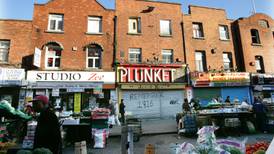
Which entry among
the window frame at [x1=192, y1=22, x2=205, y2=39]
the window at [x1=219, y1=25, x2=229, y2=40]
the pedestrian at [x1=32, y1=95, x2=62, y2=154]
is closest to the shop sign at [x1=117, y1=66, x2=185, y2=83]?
the window frame at [x1=192, y1=22, x2=205, y2=39]

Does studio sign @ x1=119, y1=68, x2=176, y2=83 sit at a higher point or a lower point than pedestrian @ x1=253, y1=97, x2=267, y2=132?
higher

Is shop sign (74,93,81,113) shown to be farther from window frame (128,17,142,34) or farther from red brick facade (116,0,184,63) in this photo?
window frame (128,17,142,34)

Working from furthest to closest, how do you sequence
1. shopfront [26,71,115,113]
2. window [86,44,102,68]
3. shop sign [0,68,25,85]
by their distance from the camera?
window [86,44,102,68] → shopfront [26,71,115,113] → shop sign [0,68,25,85]

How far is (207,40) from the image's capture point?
1956 cm

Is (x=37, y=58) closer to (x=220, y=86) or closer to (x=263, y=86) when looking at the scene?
(x=220, y=86)

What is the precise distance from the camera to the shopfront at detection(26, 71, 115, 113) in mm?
14867

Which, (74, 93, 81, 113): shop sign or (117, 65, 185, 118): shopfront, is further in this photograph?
(117, 65, 185, 118): shopfront

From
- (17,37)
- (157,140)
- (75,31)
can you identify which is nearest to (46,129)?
(157,140)

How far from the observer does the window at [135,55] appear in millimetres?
17484

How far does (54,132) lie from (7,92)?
13.2 metres

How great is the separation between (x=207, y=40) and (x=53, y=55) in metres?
13.5

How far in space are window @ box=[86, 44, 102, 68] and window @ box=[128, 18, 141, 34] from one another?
11.0 feet

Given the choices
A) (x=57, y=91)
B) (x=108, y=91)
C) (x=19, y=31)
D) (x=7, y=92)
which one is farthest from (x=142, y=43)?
(x=7, y=92)

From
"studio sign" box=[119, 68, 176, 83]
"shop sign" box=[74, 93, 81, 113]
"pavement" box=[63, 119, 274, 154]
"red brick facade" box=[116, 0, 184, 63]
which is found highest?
"red brick facade" box=[116, 0, 184, 63]
